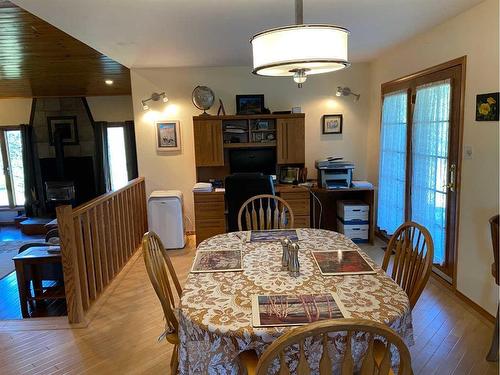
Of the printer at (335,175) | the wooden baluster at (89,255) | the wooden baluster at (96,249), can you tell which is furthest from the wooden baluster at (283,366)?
the printer at (335,175)

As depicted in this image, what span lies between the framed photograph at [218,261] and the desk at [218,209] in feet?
7.21

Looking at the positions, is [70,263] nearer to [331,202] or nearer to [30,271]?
[30,271]

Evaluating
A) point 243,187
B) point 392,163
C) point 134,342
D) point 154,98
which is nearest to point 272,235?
point 134,342

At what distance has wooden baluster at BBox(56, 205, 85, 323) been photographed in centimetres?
263

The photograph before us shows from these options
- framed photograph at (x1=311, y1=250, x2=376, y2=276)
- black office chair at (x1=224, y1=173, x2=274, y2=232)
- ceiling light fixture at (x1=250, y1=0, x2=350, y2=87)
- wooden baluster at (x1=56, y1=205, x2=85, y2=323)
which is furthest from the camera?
black office chair at (x1=224, y1=173, x2=274, y2=232)

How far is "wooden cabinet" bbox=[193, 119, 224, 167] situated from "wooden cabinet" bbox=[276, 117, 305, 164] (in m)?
0.74

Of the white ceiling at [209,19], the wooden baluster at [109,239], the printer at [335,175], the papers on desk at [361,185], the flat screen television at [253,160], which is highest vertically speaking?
the white ceiling at [209,19]

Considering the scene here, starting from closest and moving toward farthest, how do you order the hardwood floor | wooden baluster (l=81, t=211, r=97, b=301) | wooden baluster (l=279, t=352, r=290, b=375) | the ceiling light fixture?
wooden baluster (l=279, t=352, r=290, b=375) < the ceiling light fixture < the hardwood floor < wooden baluster (l=81, t=211, r=97, b=301)

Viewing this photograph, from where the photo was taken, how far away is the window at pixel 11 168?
7.29 meters

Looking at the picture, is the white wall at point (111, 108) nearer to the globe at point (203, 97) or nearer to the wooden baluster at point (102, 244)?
the globe at point (203, 97)

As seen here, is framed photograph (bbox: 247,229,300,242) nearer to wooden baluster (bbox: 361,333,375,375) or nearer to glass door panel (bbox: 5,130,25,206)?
wooden baluster (bbox: 361,333,375,375)

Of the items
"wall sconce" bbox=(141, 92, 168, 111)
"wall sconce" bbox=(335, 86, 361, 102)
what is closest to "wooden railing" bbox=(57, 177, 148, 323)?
"wall sconce" bbox=(141, 92, 168, 111)

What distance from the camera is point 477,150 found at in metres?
2.72

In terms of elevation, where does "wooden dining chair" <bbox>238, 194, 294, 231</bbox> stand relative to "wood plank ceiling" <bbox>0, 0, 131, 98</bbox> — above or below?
below
